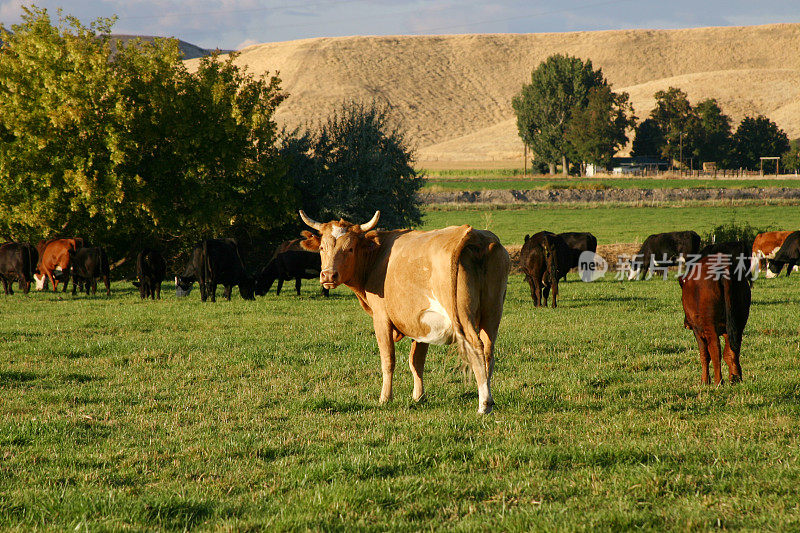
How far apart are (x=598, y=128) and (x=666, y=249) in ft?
296

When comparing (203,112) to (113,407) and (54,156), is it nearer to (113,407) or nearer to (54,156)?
(54,156)

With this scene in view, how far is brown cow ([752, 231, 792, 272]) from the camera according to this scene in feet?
93.4

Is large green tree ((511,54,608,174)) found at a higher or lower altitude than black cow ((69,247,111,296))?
higher

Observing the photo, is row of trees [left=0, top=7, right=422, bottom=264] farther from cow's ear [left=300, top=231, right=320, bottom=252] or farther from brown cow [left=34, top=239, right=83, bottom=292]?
cow's ear [left=300, top=231, right=320, bottom=252]

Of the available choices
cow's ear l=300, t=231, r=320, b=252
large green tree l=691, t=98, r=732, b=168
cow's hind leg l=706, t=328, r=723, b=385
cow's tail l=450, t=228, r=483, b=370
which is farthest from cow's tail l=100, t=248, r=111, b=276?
large green tree l=691, t=98, r=732, b=168

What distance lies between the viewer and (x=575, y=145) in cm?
11762

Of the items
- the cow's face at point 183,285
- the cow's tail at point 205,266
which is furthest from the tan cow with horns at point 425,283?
the cow's face at point 183,285

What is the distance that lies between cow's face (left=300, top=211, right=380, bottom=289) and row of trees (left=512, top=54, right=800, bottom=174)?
111837mm

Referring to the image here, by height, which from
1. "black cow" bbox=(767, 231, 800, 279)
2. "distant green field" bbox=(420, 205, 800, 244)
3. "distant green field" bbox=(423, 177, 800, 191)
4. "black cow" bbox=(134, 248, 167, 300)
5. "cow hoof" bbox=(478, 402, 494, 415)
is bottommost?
"cow hoof" bbox=(478, 402, 494, 415)

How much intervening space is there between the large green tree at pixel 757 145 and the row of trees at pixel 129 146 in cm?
10306

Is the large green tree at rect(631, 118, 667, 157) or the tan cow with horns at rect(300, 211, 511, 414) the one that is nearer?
the tan cow with horns at rect(300, 211, 511, 414)

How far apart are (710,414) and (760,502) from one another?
2628 mm

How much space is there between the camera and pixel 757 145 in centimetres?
11694

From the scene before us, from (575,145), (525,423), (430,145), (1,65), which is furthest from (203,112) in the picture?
(430,145)
